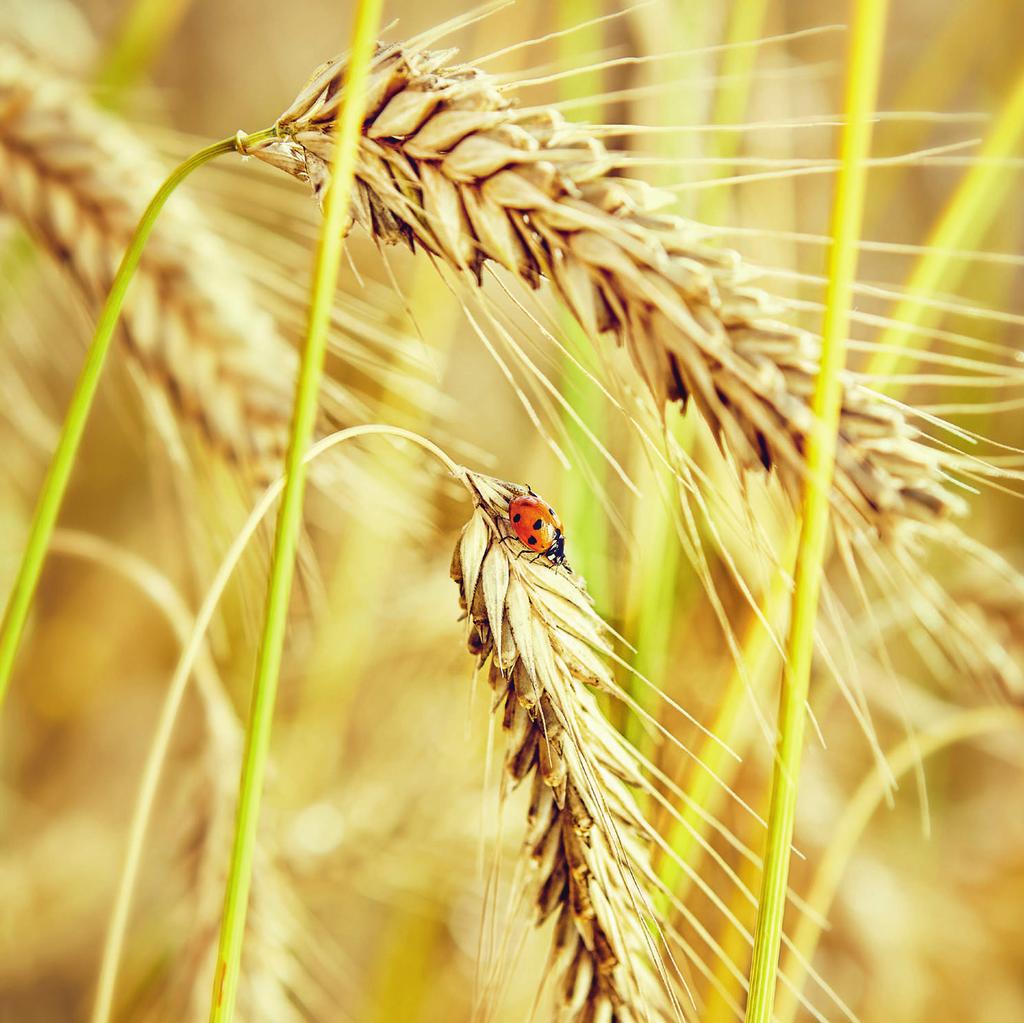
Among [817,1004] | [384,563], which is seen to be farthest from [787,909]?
[384,563]

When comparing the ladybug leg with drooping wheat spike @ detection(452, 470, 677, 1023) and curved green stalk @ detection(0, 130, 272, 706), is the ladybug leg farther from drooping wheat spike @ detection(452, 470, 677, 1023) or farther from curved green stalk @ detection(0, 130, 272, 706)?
curved green stalk @ detection(0, 130, 272, 706)

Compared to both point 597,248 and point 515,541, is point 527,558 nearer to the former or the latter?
point 515,541

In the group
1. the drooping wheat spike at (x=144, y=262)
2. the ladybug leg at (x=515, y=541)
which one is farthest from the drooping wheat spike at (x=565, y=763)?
the drooping wheat spike at (x=144, y=262)

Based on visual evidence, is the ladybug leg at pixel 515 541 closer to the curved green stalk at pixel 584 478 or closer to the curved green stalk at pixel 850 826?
the curved green stalk at pixel 584 478

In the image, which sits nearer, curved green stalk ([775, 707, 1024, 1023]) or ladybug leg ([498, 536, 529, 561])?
ladybug leg ([498, 536, 529, 561])

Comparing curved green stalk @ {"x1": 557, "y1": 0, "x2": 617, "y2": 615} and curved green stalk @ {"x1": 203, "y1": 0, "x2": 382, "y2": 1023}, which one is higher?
curved green stalk @ {"x1": 557, "y1": 0, "x2": 617, "y2": 615}

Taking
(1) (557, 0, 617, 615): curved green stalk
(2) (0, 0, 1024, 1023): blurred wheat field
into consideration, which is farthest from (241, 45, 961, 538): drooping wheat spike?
(1) (557, 0, 617, 615): curved green stalk

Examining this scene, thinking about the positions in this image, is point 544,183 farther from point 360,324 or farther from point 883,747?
point 883,747
